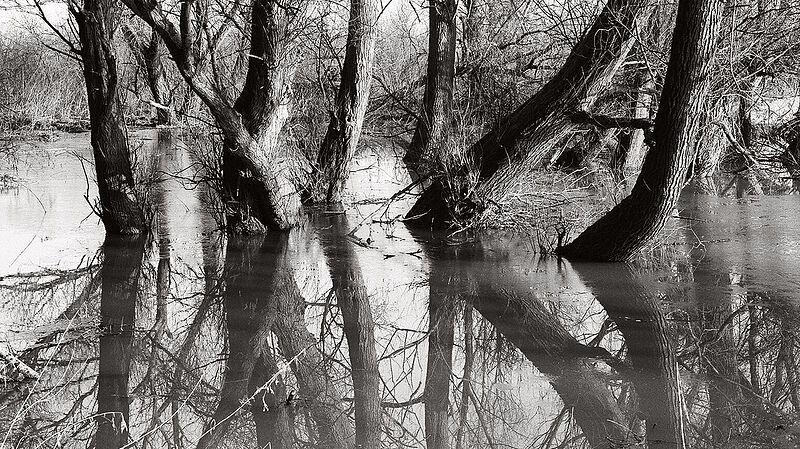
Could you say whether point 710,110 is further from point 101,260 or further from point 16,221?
point 16,221

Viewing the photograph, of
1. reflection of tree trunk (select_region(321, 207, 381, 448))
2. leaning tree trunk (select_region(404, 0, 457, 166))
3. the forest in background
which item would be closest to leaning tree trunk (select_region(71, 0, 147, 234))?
the forest in background

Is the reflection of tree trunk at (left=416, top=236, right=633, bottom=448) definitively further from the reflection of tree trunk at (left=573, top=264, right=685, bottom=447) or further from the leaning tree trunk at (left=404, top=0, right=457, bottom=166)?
the leaning tree trunk at (left=404, top=0, right=457, bottom=166)

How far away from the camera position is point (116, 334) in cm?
695

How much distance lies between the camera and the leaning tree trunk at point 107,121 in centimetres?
1025

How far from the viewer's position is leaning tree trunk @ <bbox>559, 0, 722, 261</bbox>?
7.82 metres

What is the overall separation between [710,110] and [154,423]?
6.01 meters

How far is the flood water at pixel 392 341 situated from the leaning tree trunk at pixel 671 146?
13.4 inches

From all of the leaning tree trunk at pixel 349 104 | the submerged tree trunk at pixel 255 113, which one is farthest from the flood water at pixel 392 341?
the leaning tree trunk at pixel 349 104

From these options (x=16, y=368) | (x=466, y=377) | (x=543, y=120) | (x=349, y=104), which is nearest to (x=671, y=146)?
(x=543, y=120)

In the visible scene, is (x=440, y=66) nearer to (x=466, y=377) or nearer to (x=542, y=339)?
(x=542, y=339)

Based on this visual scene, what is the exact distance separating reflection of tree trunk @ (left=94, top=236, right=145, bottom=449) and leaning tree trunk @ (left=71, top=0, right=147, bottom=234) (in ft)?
1.10

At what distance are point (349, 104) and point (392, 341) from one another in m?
6.99

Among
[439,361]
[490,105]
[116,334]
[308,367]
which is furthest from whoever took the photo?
[490,105]

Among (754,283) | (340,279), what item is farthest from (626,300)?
(340,279)
